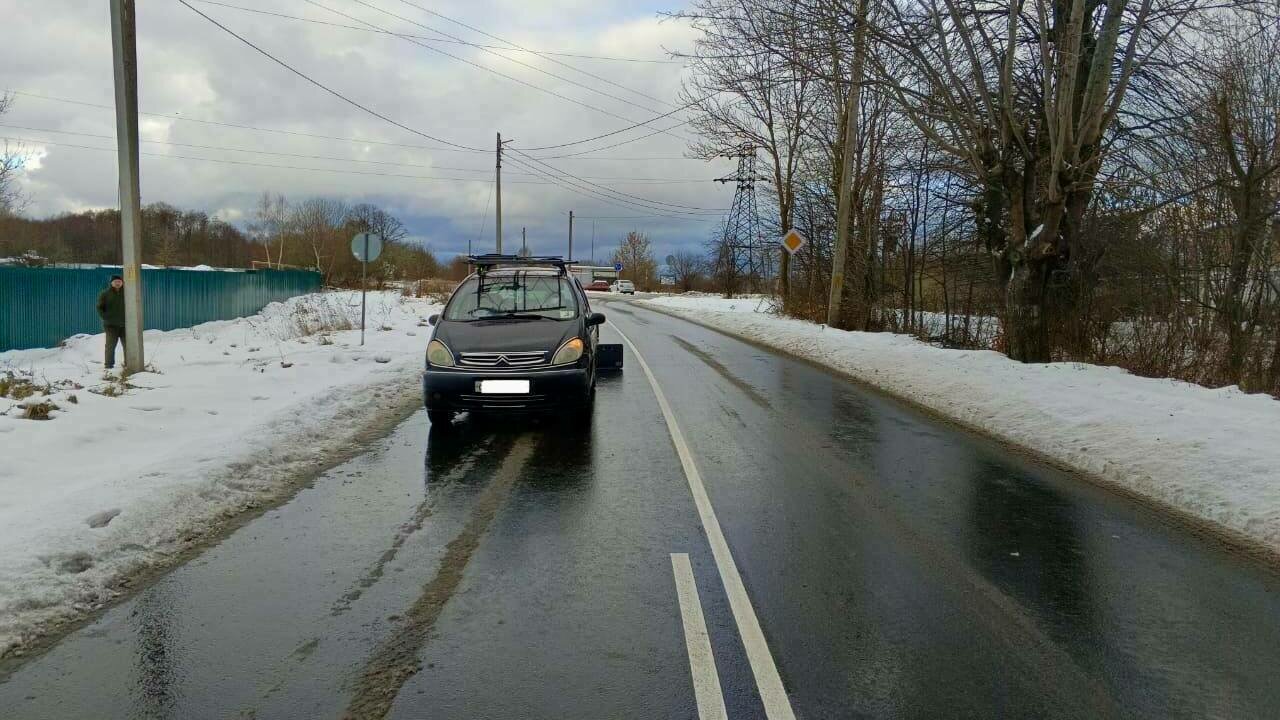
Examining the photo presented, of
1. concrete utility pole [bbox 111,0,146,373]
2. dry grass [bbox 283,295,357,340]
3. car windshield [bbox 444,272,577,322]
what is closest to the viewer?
car windshield [bbox 444,272,577,322]

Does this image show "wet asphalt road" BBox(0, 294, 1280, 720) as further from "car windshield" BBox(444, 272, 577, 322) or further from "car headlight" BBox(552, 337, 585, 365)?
"car windshield" BBox(444, 272, 577, 322)

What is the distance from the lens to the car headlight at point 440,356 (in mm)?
8008

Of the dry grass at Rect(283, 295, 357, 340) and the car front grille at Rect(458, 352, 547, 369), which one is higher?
the car front grille at Rect(458, 352, 547, 369)

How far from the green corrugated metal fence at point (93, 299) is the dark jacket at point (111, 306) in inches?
30.2

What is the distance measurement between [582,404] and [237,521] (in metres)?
3.70

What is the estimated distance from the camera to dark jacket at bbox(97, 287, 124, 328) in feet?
43.1

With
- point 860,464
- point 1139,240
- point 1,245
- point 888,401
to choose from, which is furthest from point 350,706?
point 1,245

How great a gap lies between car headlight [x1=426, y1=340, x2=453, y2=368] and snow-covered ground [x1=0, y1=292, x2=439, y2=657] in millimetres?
1094

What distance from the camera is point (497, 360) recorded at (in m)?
7.92

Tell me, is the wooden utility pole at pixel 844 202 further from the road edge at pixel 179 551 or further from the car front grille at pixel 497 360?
the road edge at pixel 179 551

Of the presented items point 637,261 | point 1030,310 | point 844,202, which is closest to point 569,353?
point 1030,310

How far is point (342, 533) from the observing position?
196 inches

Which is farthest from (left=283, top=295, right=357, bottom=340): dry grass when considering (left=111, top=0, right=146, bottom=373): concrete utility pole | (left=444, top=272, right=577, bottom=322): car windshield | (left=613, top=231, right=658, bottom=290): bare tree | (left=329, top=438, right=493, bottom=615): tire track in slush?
(left=613, top=231, right=658, bottom=290): bare tree

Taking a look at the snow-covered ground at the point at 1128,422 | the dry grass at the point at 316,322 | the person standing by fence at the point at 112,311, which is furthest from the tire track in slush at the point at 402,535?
the dry grass at the point at 316,322
